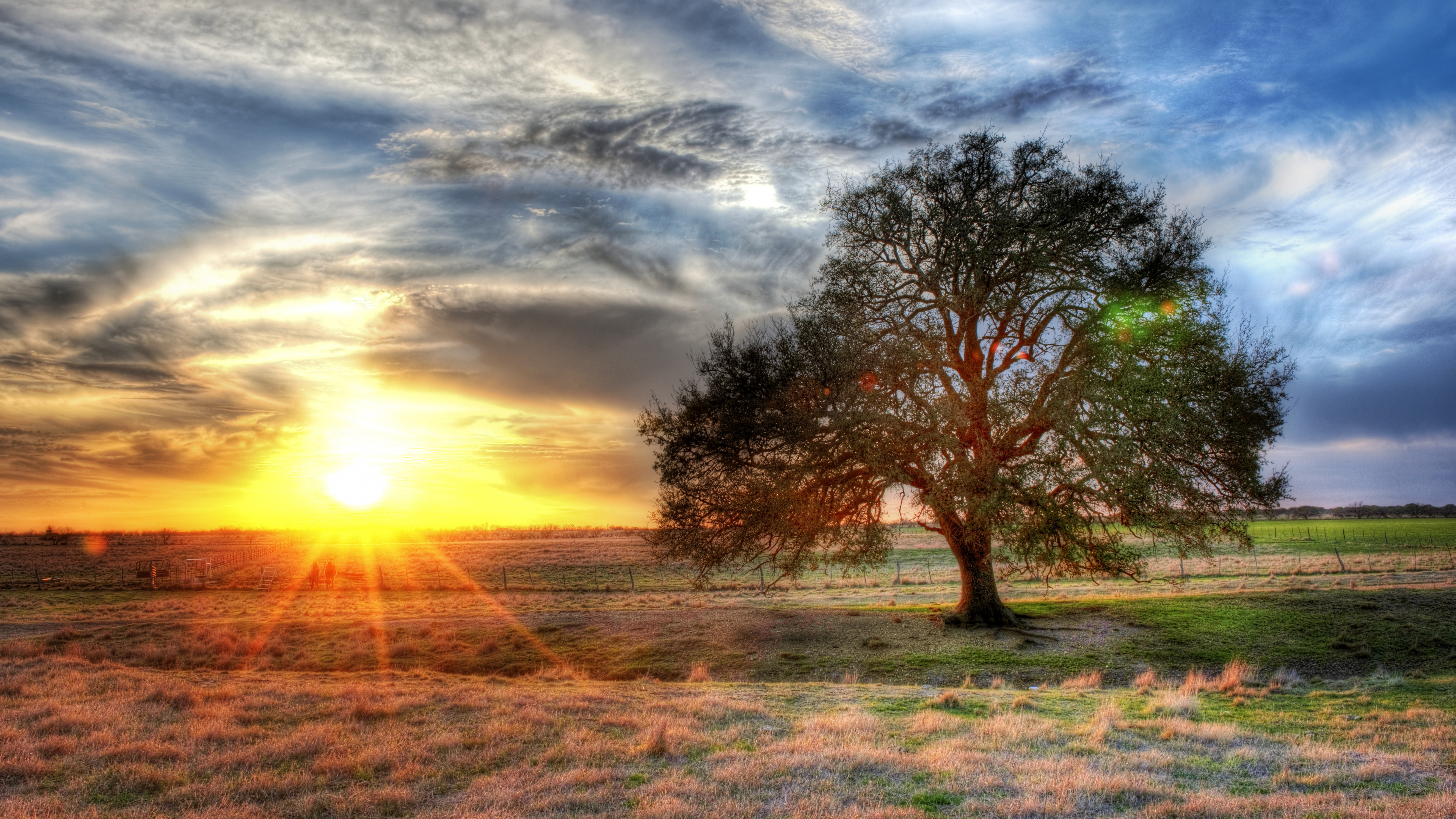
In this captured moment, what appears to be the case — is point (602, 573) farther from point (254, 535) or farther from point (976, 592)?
point (254, 535)

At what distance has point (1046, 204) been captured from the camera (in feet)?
68.2

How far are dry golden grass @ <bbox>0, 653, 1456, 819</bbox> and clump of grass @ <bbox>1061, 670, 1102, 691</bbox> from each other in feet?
6.90

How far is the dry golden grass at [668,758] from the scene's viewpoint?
859 centimetres

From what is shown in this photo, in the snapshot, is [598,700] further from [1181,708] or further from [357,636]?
[357,636]

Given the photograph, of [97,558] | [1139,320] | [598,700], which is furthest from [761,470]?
[97,558]

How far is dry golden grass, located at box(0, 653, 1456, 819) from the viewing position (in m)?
8.59

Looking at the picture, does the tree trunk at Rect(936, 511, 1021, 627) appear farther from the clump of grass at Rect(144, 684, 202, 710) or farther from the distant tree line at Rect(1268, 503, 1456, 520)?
the distant tree line at Rect(1268, 503, 1456, 520)

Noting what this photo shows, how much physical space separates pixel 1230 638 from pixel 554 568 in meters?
47.6

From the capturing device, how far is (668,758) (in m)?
10.5

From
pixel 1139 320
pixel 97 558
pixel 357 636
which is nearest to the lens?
pixel 1139 320

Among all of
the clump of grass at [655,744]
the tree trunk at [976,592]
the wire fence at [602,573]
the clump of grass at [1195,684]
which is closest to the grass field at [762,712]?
the clump of grass at [655,744]

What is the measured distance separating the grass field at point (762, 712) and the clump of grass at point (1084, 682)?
3.4 inches

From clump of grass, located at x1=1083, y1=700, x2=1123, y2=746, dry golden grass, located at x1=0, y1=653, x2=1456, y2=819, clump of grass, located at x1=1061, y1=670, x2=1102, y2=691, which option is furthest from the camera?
clump of grass, located at x1=1061, y1=670, x2=1102, y2=691

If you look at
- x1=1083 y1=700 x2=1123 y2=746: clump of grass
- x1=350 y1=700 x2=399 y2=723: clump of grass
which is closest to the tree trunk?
x1=1083 y1=700 x2=1123 y2=746: clump of grass
